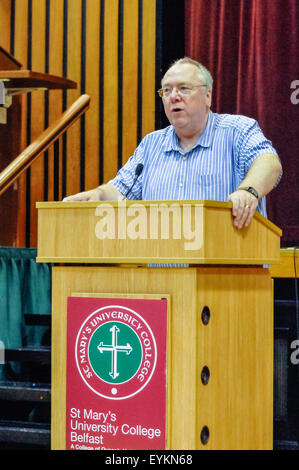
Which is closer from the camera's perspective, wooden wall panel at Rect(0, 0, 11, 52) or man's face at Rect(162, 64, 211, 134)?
man's face at Rect(162, 64, 211, 134)

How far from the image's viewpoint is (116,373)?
174cm

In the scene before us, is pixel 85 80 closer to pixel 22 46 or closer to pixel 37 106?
pixel 37 106

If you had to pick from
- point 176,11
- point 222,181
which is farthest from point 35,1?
point 222,181

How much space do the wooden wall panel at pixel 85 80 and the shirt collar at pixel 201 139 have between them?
1904mm

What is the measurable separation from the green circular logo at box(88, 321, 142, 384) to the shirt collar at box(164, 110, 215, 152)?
31.6 inches

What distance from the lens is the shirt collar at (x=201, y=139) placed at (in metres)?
2.31

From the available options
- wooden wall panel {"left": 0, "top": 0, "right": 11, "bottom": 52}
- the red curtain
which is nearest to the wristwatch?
the red curtain

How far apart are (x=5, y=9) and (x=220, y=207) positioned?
3.21m

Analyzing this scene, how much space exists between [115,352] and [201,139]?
2.86 feet

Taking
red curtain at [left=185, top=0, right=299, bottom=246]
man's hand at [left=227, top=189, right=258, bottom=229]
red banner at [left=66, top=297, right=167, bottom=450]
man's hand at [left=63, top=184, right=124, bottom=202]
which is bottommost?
red banner at [left=66, top=297, right=167, bottom=450]

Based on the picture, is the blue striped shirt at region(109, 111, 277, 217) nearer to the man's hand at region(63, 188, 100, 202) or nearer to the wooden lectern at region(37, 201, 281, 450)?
the man's hand at region(63, 188, 100, 202)

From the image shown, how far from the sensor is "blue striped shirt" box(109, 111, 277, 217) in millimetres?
2256

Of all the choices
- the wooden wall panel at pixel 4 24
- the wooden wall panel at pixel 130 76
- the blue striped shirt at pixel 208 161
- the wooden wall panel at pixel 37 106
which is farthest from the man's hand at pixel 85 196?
the wooden wall panel at pixel 4 24

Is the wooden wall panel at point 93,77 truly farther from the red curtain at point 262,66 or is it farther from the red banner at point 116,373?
the red banner at point 116,373
